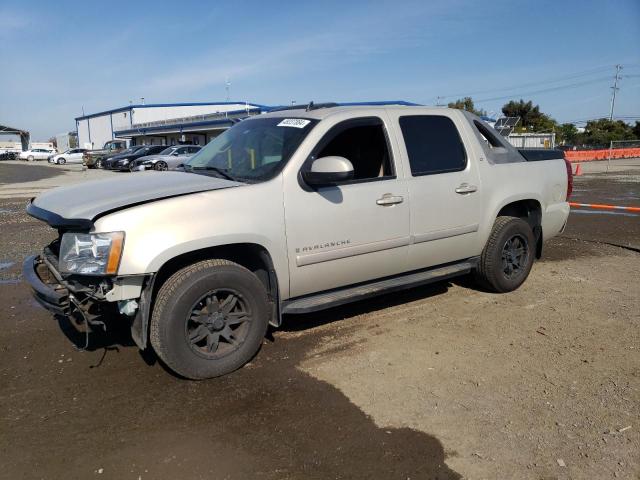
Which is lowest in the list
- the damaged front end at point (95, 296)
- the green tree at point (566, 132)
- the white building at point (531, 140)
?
the damaged front end at point (95, 296)

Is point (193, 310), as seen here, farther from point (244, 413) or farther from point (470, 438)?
point (470, 438)

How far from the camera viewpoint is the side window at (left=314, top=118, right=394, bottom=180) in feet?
13.6

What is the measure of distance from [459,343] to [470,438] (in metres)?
1.31

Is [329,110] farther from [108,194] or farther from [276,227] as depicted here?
[108,194]

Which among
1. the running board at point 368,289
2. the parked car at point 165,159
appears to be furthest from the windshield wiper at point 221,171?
the parked car at point 165,159

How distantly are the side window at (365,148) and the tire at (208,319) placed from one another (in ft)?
4.31

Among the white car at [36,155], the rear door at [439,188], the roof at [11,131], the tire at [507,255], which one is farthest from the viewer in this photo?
the roof at [11,131]

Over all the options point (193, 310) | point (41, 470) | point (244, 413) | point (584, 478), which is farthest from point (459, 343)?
point (41, 470)

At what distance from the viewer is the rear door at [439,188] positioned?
4.31 m

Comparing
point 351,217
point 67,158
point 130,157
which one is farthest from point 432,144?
point 67,158

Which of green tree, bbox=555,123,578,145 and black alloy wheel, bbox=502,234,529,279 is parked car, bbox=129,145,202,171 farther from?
green tree, bbox=555,123,578,145

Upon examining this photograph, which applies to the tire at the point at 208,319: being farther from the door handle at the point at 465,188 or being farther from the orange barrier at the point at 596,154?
the orange barrier at the point at 596,154

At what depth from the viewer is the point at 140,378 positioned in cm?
356

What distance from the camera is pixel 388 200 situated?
4.07m
